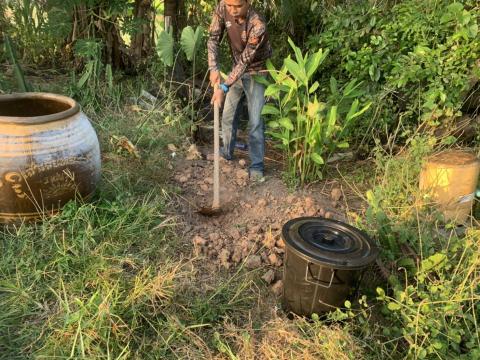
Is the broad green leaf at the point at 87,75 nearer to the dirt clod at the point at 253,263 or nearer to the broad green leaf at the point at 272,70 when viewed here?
the broad green leaf at the point at 272,70

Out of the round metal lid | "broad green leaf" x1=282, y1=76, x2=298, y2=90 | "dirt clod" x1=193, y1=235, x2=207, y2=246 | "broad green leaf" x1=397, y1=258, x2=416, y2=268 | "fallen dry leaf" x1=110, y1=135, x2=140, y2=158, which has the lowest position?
"dirt clod" x1=193, y1=235, x2=207, y2=246

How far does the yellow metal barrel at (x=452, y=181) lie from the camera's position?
10.6ft

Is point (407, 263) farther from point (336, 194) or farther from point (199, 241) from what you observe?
point (199, 241)

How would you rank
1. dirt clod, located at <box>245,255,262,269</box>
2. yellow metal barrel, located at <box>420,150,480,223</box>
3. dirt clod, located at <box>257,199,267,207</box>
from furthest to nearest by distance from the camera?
dirt clod, located at <box>257,199,267,207</box>
yellow metal barrel, located at <box>420,150,480,223</box>
dirt clod, located at <box>245,255,262,269</box>

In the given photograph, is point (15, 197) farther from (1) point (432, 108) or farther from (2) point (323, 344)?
(1) point (432, 108)

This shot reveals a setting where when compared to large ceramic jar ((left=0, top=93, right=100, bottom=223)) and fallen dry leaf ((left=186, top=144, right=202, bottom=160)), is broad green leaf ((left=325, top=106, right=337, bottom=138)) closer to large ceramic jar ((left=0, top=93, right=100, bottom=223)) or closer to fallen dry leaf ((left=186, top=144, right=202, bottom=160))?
fallen dry leaf ((left=186, top=144, right=202, bottom=160))

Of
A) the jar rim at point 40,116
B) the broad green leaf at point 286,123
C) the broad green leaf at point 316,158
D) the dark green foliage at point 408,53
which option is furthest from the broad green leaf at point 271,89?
the jar rim at point 40,116

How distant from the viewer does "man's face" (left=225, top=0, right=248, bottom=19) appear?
3.47 m

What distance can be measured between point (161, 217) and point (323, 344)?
4.72ft

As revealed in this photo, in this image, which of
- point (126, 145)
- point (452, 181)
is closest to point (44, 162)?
point (126, 145)

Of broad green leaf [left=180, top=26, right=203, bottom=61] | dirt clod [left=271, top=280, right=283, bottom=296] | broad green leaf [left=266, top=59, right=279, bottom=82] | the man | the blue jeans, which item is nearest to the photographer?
dirt clod [left=271, top=280, right=283, bottom=296]

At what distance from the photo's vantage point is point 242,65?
3594 millimetres

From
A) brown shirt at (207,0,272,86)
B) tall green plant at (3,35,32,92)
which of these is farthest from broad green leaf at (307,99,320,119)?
tall green plant at (3,35,32,92)

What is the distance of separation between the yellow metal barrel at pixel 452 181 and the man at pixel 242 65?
127 centimetres
